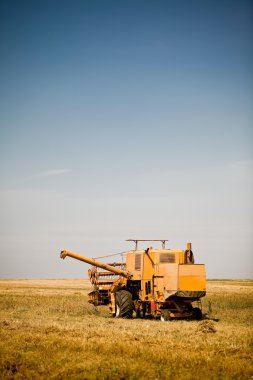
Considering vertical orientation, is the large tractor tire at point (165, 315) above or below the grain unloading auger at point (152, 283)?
below

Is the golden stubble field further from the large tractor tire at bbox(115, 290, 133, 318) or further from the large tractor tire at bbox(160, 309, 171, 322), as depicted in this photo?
the large tractor tire at bbox(115, 290, 133, 318)

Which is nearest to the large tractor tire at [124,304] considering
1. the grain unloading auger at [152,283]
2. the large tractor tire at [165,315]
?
→ the grain unloading auger at [152,283]

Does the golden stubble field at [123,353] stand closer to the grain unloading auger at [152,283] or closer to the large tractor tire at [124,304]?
the grain unloading auger at [152,283]

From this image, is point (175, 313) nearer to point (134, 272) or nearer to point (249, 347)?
point (134, 272)

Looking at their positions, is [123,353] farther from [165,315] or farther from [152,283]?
[152,283]

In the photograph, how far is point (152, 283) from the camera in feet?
68.9

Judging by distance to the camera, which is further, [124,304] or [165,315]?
[124,304]

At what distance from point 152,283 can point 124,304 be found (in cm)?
173

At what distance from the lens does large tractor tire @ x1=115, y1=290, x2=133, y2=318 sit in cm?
2130

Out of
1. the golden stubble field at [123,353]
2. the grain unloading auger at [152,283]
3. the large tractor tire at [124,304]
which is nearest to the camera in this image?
the golden stubble field at [123,353]

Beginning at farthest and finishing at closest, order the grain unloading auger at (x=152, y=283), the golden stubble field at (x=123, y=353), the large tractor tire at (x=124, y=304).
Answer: the large tractor tire at (x=124, y=304) → the grain unloading auger at (x=152, y=283) → the golden stubble field at (x=123, y=353)

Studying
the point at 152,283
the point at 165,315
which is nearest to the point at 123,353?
the point at 165,315

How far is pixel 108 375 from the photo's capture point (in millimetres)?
8938

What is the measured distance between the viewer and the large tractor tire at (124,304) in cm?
2130
